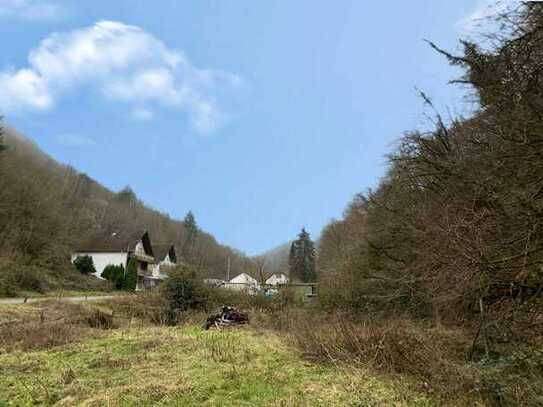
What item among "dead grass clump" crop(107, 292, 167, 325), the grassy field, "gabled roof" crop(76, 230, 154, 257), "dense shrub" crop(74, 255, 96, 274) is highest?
"gabled roof" crop(76, 230, 154, 257)

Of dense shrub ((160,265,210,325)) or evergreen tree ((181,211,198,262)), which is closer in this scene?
dense shrub ((160,265,210,325))

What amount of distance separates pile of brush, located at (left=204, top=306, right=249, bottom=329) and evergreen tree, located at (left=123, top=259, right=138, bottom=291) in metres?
31.9

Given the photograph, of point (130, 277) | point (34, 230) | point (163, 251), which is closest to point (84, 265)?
point (130, 277)

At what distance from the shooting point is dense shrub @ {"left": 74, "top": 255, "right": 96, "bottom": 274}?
4625 cm

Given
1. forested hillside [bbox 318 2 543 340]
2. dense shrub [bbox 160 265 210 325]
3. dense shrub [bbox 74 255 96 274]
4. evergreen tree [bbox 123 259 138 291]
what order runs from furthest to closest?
dense shrub [bbox 74 255 96 274] < evergreen tree [bbox 123 259 138 291] < dense shrub [bbox 160 265 210 325] < forested hillside [bbox 318 2 543 340]

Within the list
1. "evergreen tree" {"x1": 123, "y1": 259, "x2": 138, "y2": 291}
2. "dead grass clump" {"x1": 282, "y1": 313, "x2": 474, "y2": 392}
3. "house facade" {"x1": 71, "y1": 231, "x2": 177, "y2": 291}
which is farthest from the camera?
"house facade" {"x1": 71, "y1": 231, "x2": 177, "y2": 291}

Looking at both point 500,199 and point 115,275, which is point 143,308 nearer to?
point 500,199

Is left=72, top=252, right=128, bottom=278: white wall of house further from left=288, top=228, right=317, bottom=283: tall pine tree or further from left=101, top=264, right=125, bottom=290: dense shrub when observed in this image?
left=288, top=228, right=317, bottom=283: tall pine tree

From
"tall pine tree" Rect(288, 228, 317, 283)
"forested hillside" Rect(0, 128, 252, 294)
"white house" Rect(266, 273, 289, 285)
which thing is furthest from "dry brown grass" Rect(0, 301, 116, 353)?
"tall pine tree" Rect(288, 228, 317, 283)

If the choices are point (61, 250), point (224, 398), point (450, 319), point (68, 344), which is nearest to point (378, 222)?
point (450, 319)

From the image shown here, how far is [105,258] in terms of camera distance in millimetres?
52000

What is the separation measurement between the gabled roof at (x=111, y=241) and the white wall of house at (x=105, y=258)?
485 millimetres

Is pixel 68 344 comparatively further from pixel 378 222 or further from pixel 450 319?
pixel 378 222

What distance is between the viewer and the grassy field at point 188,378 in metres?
5.66
